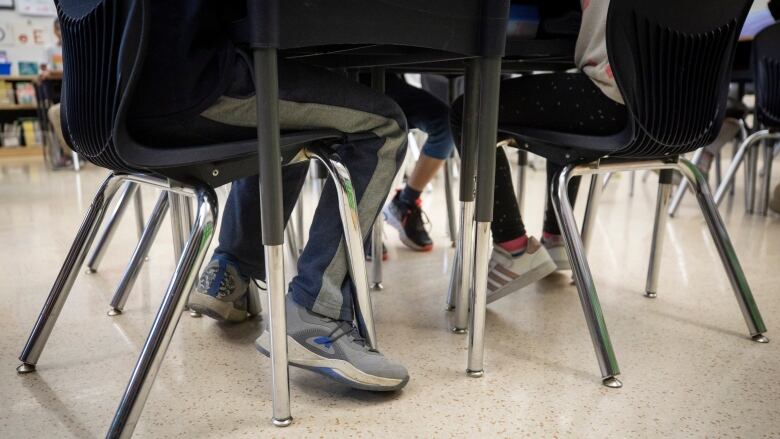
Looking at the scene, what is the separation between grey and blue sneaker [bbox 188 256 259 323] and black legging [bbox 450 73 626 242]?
57 cm

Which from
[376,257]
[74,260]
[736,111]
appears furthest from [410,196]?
[736,111]

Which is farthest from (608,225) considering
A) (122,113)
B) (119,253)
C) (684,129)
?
(122,113)

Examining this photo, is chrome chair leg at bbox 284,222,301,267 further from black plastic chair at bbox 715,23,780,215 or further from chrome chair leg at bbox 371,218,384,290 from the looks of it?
black plastic chair at bbox 715,23,780,215

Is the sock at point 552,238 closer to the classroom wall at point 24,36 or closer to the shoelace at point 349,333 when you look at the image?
the shoelace at point 349,333

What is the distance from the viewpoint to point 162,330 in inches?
31.5

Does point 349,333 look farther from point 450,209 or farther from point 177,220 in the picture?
point 450,209

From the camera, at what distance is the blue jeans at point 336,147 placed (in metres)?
0.88

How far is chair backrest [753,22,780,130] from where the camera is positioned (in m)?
1.96

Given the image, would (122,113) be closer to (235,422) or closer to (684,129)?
(235,422)

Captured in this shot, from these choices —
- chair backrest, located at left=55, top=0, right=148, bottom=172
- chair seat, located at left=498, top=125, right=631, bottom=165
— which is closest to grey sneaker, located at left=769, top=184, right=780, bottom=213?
chair seat, located at left=498, top=125, right=631, bottom=165

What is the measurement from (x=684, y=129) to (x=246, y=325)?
918 mm

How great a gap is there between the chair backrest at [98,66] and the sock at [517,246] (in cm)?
78

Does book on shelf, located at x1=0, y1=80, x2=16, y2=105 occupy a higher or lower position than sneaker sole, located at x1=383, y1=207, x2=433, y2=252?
higher

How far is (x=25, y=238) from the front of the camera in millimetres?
2039
